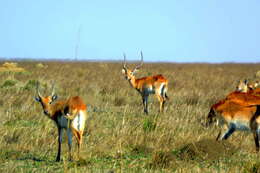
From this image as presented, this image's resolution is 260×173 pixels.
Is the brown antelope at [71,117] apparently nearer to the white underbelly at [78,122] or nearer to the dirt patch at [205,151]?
the white underbelly at [78,122]

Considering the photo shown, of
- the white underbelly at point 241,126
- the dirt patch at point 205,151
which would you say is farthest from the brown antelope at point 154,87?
the dirt patch at point 205,151

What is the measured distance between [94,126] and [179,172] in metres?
4.35

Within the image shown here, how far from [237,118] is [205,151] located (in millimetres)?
1292

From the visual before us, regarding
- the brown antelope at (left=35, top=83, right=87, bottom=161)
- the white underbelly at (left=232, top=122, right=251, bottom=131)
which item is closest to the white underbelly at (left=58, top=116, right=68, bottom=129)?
the brown antelope at (left=35, top=83, right=87, bottom=161)

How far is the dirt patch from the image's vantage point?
7.77m

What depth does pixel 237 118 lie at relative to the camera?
870 centimetres

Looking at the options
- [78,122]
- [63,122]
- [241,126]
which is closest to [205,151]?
[241,126]

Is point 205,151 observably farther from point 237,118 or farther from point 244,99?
point 244,99

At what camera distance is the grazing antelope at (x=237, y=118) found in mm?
8508

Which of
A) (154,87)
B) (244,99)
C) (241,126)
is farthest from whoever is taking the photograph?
(154,87)

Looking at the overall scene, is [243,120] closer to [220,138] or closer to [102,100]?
[220,138]

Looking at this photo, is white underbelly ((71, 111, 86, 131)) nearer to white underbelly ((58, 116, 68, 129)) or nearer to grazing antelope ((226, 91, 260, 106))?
white underbelly ((58, 116, 68, 129))

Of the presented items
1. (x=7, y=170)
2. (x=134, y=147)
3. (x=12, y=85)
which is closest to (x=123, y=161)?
(x=134, y=147)

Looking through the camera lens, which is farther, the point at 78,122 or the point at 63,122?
the point at 63,122
